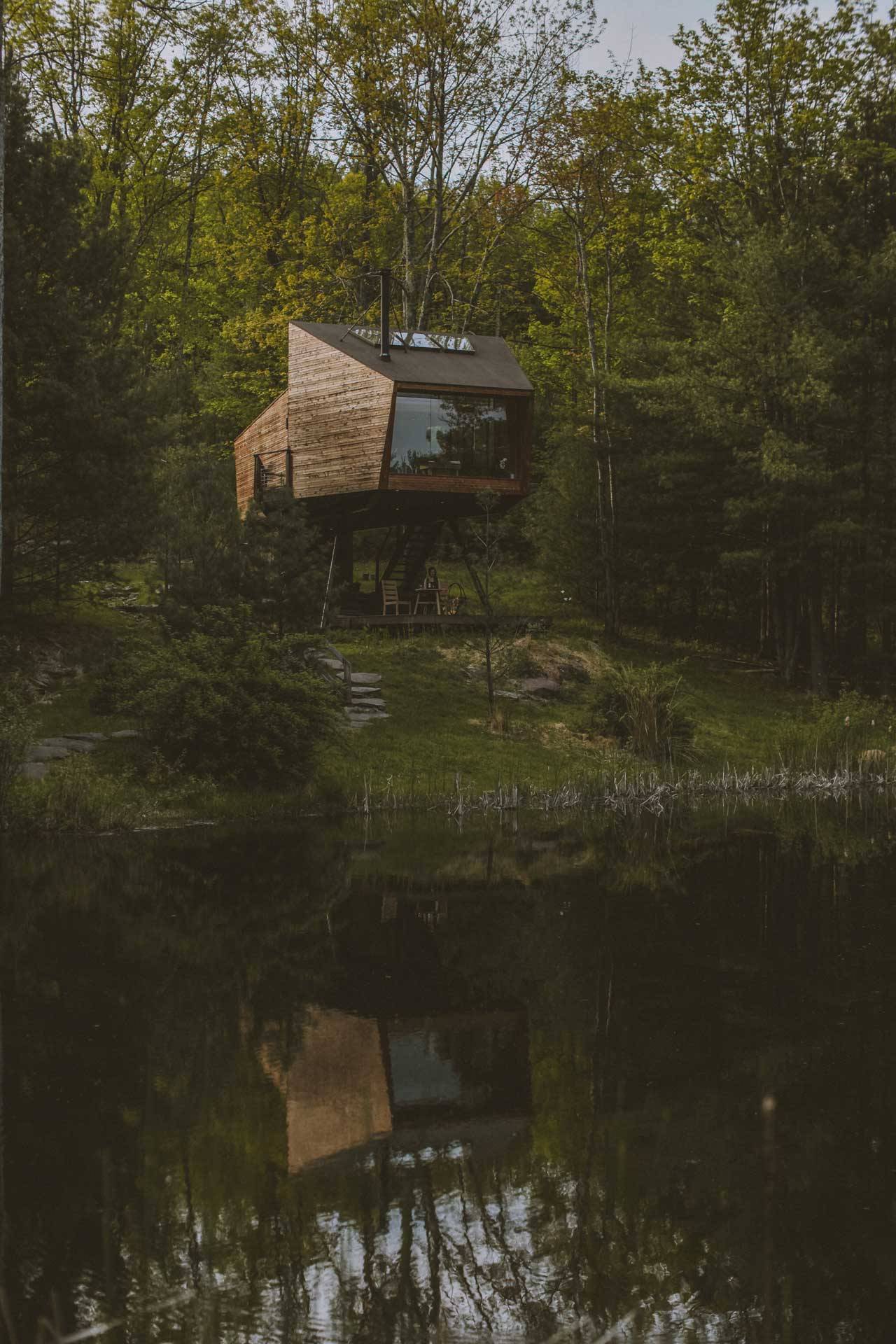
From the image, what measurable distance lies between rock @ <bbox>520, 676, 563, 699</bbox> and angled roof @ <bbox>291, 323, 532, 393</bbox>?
6451 millimetres

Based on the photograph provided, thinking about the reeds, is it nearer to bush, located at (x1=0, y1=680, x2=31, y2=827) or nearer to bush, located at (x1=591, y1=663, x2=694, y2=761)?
bush, located at (x1=591, y1=663, x2=694, y2=761)

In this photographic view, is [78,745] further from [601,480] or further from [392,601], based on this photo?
[601,480]

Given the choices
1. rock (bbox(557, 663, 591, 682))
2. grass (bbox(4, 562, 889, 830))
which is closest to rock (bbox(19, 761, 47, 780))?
grass (bbox(4, 562, 889, 830))

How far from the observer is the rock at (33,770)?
14.7m

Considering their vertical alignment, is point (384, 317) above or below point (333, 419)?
above

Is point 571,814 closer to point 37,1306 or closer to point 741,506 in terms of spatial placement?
point 741,506

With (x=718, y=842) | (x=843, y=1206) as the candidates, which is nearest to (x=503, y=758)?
(x=718, y=842)

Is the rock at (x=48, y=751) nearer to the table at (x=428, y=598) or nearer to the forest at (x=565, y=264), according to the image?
the forest at (x=565, y=264)

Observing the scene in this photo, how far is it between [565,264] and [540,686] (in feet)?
43.6

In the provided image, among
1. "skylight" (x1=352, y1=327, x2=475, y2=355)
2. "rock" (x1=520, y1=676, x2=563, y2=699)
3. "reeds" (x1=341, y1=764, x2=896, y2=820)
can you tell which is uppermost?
"skylight" (x1=352, y1=327, x2=475, y2=355)

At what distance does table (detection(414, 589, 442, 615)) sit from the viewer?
27.0 m

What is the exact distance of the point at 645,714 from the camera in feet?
63.5

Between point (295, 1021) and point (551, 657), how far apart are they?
1741 cm

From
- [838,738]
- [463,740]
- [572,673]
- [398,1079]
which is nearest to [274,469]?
[572,673]
